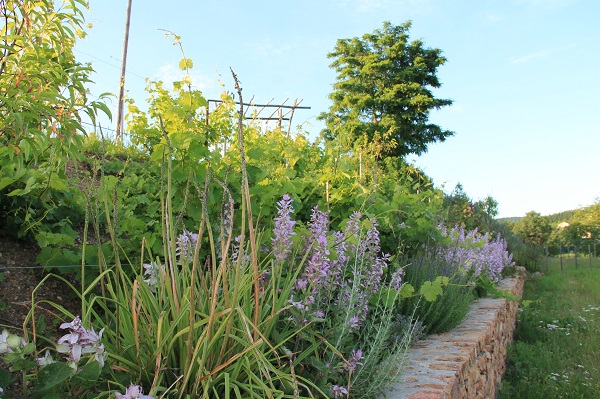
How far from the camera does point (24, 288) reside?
8.08ft

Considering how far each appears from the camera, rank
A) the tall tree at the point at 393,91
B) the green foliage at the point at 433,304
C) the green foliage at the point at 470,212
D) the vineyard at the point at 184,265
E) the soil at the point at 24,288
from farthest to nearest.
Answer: the tall tree at the point at 393,91 < the green foliage at the point at 470,212 < the green foliage at the point at 433,304 < the soil at the point at 24,288 < the vineyard at the point at 184,265

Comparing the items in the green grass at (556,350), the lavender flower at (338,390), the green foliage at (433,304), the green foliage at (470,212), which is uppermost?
the green foliage at (470,212)

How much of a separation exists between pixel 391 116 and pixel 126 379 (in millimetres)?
27563

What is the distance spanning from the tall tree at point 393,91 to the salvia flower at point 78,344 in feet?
85.9

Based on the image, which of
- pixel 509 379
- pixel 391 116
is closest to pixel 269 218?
pixel 509 379

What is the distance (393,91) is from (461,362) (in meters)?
26.5

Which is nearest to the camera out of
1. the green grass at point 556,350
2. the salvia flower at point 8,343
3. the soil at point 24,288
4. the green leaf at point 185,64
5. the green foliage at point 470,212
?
the salvia flower at point 8,343

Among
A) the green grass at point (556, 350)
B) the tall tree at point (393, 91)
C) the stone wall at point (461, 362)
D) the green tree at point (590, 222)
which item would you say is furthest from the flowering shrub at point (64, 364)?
the green tree at point (590, 222)

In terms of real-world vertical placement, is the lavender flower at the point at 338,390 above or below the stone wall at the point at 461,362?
above

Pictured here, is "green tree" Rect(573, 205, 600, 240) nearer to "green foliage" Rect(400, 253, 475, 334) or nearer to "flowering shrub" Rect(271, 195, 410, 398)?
"green foliage" Rect(400, 253, 475, 334)

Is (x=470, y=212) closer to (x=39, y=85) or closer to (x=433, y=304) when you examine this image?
(x=433, y=304)

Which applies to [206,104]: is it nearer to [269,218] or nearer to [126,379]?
[269,218]

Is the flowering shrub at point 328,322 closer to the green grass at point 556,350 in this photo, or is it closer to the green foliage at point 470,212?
the green grass at point 556,350

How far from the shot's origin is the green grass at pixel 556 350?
13.5 feet
